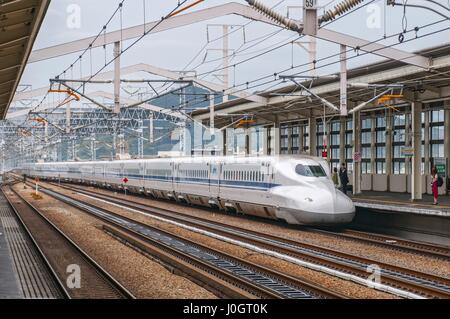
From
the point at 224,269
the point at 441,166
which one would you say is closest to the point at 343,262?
the point at 224,269

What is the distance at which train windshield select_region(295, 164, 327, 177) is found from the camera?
82.4 feet

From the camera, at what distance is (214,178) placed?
33.8 metres

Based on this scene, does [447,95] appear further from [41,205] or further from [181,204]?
[41,205]

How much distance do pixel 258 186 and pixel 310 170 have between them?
10.1 feet

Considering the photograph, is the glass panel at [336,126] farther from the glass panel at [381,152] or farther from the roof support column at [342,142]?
the glass panel at [381,152]

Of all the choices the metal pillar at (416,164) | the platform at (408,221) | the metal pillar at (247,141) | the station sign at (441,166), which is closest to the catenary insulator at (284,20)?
the platform at (408,221)

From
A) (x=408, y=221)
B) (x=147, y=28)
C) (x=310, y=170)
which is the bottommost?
(x=408, y=221)

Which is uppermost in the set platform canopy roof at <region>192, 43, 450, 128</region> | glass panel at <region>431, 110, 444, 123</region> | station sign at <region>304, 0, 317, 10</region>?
station sign at <region>304, 0, 317, 10</region>

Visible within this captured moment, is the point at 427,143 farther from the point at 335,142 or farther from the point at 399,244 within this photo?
the point at 399,244

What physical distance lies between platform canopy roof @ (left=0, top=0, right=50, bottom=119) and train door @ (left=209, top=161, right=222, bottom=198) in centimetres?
1162

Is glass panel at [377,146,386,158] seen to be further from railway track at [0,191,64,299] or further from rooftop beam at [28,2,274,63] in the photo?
railway track at [0,191,64,299]

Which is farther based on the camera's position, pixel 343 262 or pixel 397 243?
pixel 397 243

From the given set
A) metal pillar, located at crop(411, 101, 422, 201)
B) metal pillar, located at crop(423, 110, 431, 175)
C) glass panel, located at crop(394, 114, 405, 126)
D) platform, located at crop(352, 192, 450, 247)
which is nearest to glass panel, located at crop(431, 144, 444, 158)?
metal pillar, located at crop(423, 110, 431, 175)
